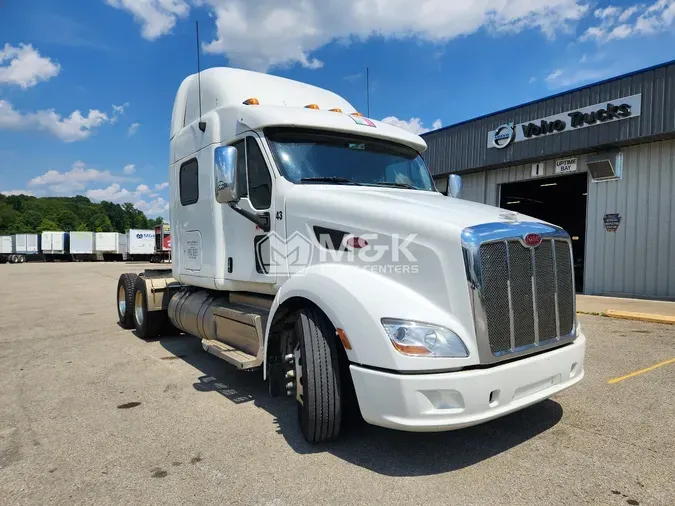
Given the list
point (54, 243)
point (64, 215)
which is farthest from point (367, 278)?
point (64, 215)

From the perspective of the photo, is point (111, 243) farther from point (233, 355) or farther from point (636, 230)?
point (233, 355)

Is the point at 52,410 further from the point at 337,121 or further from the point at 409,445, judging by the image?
the point at 337,121

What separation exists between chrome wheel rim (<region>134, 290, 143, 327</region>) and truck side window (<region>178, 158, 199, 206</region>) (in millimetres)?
2466

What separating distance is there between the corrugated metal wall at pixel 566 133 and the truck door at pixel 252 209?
6059 millimetres

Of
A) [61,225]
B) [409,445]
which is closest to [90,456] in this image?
[409,445]

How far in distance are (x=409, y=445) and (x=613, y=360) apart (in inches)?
150

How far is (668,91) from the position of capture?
35.9 ft

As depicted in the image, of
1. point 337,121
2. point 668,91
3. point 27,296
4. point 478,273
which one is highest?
point 668,91

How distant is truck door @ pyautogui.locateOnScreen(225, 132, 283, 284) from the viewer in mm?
4297

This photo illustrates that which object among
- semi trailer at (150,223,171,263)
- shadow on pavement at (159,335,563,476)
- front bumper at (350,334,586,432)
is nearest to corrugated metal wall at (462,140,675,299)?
shadow on pavement at (159,335,563,476)

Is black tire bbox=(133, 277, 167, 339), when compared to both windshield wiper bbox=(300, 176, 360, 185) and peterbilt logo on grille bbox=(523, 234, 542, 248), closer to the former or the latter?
windshield wiper bbox=(300, 176, 360, 185)

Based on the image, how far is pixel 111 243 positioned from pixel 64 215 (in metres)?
81.3

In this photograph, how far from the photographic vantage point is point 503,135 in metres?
14.7

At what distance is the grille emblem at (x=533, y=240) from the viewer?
323 centimetres
